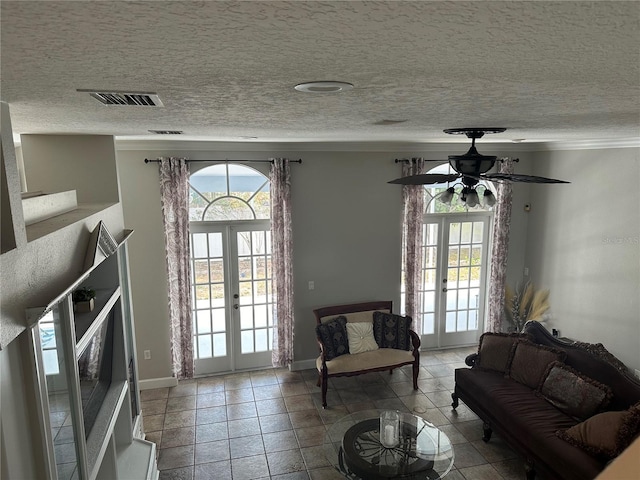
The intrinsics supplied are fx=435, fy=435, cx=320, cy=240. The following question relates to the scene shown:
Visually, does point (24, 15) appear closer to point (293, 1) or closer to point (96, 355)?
point (293, 1)

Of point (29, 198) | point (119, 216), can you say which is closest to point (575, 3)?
point (29, 198)

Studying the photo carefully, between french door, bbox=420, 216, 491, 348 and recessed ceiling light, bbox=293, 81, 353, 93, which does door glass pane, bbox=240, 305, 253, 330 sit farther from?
recessed ceiling light, bbox=293, 81, 353, 93

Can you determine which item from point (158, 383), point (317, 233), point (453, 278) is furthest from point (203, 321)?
point (453, 278)

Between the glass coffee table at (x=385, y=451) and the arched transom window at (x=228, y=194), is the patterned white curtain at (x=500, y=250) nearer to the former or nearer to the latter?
the glass coffee table at (x=385, y=451)

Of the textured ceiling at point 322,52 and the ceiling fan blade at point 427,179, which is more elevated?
the textured ceiling at point 322,52

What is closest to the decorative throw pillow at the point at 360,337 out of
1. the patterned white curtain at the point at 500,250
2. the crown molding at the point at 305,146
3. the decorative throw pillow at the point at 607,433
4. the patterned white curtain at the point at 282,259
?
the patterned white curtain at the point at 282,259

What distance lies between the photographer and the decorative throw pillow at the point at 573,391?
12.1ft

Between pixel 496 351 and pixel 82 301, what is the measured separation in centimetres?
408

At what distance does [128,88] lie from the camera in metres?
1.35

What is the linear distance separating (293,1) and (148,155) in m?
4.92

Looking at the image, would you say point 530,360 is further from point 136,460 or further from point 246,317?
point 136,460

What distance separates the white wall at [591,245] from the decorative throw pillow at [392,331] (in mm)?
2227

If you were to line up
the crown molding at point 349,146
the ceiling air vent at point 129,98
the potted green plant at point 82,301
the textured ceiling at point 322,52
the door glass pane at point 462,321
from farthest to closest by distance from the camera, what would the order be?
the door glass pane at point 462,321 → the crown molding at point 349,146 → the potted green plant at point 82,301 → the ceiling air vent at point 129,98 → the textured ceiling at point 322,52

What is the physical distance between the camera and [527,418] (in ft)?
12.5
